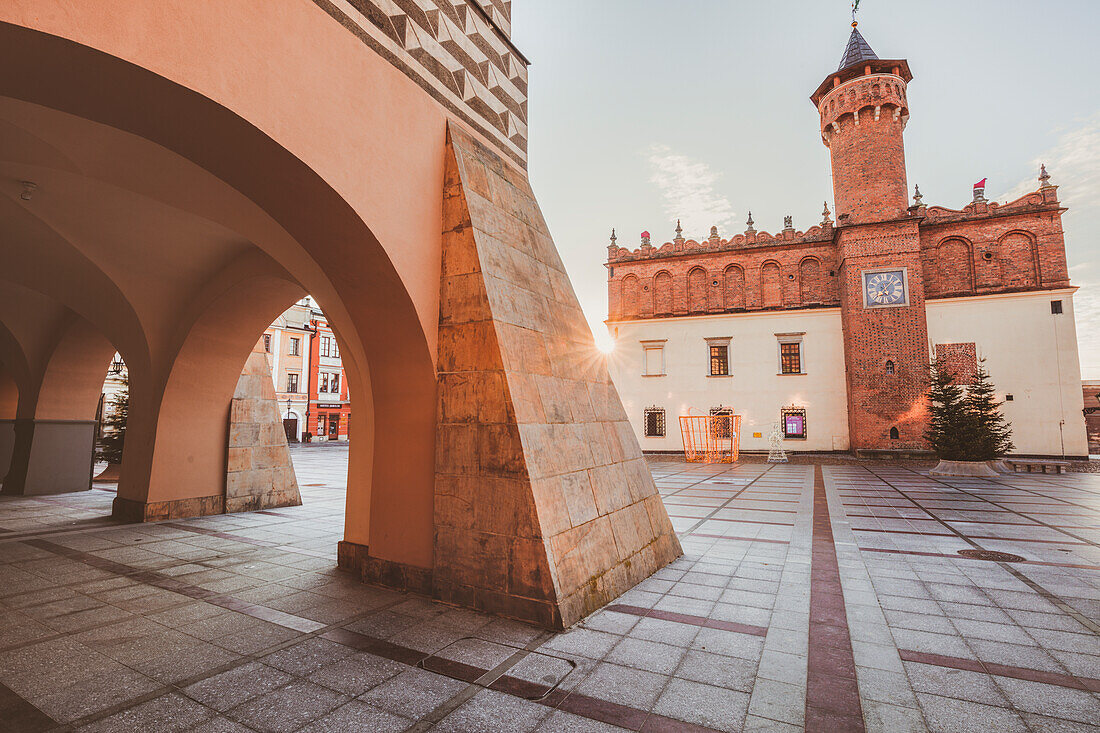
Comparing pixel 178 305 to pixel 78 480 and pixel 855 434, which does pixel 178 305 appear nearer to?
pixel 78 480

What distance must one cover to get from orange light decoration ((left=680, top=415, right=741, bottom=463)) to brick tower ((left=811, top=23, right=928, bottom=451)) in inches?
205

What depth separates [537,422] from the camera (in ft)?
14.7

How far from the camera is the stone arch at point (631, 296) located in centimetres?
2841

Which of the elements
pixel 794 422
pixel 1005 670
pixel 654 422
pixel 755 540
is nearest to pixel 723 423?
pixel 794 422

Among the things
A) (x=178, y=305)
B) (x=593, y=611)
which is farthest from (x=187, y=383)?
(x=593, y=611)

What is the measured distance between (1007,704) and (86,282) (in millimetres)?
11611

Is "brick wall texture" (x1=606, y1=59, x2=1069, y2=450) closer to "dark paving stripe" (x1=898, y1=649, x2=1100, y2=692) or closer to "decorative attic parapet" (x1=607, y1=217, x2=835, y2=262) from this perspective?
"decorative attic parapet" (x1=607, y1=217, x2=835, y2=262)

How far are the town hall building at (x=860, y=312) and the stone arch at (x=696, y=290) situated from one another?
78 millimetres

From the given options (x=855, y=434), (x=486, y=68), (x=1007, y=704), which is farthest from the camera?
(x=855, y=434)

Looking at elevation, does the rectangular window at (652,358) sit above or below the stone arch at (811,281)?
below

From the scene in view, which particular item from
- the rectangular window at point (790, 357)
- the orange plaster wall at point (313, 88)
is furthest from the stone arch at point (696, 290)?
the orange plaster wall at point (313, 88)

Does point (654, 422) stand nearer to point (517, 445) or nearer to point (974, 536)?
point (974, 536)

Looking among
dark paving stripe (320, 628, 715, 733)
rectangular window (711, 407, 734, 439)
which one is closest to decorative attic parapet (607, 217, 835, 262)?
rectangular window (711, 407, 734, 439)

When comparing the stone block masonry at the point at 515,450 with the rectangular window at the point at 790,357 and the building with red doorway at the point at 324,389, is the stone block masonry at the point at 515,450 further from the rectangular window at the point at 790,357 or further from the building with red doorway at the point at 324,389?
the building with red doorway at the point at 324,389
